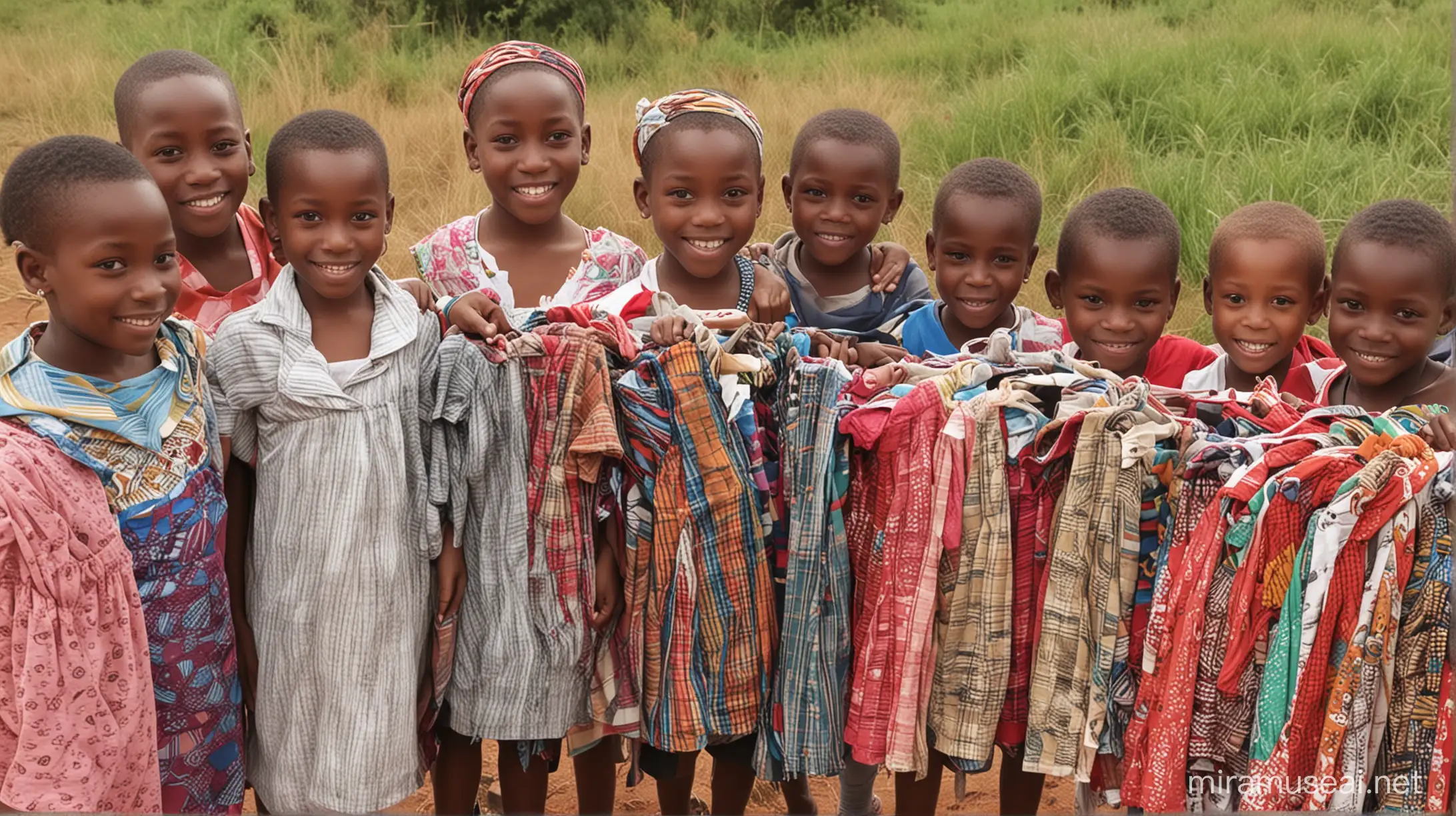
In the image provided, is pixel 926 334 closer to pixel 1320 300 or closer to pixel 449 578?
pixel 1320 300

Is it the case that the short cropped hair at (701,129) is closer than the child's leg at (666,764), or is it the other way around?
the child's leg at (666,764)

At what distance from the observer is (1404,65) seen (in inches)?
301

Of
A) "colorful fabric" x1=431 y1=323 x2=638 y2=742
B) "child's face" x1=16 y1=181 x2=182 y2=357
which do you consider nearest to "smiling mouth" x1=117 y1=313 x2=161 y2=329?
"child's face" x1=16 y1=181 x2=182 y2=357

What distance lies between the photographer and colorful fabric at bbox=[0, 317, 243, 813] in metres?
2.29

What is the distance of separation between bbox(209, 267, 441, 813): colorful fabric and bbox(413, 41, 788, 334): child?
0.87m

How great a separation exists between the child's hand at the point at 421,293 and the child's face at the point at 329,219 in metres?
0.15

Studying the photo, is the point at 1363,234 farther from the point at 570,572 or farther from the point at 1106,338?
the point at 570,572

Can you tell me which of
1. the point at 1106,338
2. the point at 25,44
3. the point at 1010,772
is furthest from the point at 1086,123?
the point at 25,44

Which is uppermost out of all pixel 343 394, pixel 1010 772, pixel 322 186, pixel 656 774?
pixel 322 186

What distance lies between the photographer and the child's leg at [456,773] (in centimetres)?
280

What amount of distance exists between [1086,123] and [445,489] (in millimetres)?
5941

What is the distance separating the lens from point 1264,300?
121 inches

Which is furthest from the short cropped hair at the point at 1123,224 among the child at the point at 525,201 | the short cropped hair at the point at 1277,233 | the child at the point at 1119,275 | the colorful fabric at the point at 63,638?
the colorful fabric at the point at 63,638

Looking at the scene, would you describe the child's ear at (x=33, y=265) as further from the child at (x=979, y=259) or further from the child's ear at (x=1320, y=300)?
the child's ear at (x=1320, y=300)
